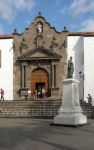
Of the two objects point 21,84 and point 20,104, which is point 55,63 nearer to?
point 21,84

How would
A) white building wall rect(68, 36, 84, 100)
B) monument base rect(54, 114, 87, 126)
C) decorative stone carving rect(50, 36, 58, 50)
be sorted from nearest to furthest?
monument base rect(54, 114, 87, 126) → white building wall rect(68, 36, 84, 100) → decorative stone carving rect(50, 36, 58, 50)

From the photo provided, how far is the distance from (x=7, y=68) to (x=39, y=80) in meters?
3.47

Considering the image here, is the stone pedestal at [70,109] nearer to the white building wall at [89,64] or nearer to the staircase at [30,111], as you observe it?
the staircase at [30,111]

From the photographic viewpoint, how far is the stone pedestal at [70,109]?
39.0 feet

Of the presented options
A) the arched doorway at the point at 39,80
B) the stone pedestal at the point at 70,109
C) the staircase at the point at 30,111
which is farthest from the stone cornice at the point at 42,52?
the stone pedestal at the point at 70,109

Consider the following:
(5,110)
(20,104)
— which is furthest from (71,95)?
(20,104)

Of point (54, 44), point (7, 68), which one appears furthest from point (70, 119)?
point (7, 68)

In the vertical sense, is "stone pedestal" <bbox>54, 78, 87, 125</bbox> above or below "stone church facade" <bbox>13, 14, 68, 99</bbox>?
below

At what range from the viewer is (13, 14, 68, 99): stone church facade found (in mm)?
26641

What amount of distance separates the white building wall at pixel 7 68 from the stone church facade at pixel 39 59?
1.33ft

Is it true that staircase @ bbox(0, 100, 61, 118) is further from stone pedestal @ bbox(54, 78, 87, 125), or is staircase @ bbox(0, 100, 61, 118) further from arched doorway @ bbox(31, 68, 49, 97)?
arched doorway @ bbox(31, 68, 49, 97)

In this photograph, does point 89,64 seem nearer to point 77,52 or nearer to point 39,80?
point 77,52

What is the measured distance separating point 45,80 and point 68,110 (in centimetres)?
1494

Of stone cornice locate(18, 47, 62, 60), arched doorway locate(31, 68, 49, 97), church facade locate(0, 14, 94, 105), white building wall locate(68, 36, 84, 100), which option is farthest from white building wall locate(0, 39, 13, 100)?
white building wall locate(68, 36, 84, 100)
